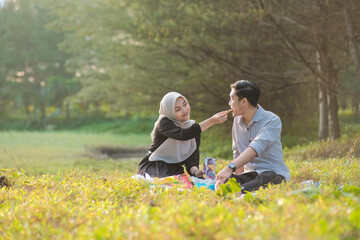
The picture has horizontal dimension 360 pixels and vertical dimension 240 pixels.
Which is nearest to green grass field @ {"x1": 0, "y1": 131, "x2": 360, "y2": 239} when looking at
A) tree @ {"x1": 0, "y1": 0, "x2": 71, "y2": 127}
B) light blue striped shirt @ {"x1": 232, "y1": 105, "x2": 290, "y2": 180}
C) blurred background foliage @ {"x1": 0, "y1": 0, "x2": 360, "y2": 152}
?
light blue striped shirt @ {"x1": 232, "y1": 105, "x2": 290, "y2": 180}

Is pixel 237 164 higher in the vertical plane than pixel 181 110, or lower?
lower

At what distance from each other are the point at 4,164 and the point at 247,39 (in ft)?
23.1

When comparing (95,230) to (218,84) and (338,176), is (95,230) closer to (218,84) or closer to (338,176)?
(338,176)

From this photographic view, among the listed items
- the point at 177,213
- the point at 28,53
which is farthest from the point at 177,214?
the point at 28,53

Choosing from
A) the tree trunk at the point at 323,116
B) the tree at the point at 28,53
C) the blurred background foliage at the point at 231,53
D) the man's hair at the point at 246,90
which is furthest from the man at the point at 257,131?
the tree at the point at 28,53

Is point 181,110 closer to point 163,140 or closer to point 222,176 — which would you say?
point 163,140

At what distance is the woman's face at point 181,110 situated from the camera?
5.27 metres

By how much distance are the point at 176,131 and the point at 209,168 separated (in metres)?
0.58

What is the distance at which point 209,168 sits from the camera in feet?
16.4

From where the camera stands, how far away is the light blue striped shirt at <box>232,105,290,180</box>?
15.4 feet

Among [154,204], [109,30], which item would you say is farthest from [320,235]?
[109,30]

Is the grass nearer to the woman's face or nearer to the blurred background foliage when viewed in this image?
the woman's face

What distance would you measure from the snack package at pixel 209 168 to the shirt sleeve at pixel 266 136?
0.59m

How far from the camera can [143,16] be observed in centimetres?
1229
